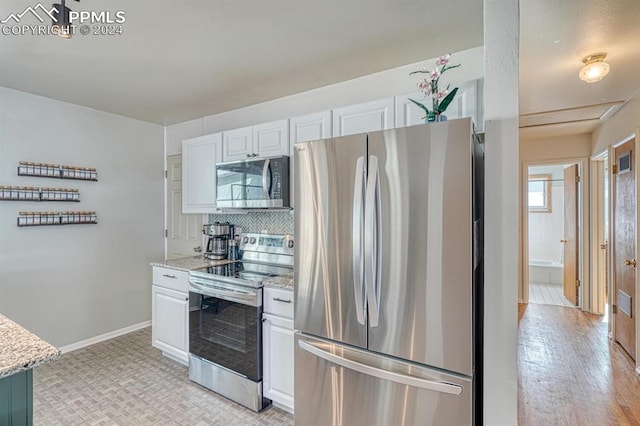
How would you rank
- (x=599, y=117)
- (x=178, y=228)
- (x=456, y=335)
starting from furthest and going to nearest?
(x=178, y=228)
(x=599, y=117)
(x=456, y=335)

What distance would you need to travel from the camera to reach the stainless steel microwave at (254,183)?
8.16 ft

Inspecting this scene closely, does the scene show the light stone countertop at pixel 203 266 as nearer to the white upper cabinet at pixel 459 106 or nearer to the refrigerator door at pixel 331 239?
the refrigerator door at pixel 331 239

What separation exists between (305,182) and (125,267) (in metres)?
3.05

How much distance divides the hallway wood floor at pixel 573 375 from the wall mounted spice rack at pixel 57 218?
4155mm

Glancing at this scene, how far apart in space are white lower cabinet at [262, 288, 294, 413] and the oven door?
55 millimetres

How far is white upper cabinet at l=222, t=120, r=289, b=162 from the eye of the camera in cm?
262

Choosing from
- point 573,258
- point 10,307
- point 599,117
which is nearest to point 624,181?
point 599,117

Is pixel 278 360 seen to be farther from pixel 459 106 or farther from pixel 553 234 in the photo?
pixel 553 234

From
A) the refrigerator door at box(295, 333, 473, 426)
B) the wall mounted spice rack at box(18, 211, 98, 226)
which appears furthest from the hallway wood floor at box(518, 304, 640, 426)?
the wall mounted spice rack at box(18, 211, 98, 226)

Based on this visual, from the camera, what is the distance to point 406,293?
1.45 m

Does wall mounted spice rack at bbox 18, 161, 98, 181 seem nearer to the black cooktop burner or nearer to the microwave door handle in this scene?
the black cooktop burner

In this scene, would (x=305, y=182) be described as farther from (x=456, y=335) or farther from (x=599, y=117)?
(x=599, y=117)

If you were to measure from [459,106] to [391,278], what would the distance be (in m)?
1.19

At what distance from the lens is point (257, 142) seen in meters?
2.79
